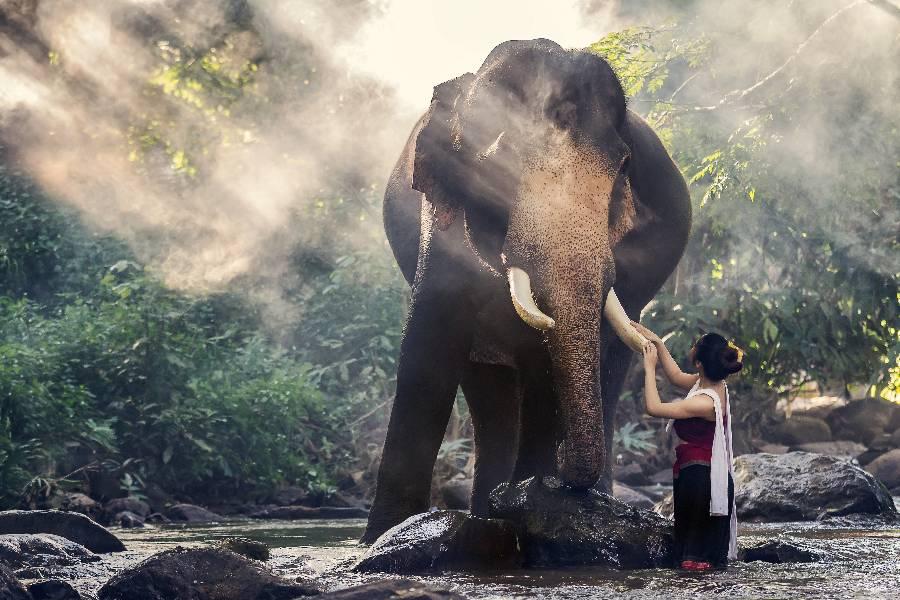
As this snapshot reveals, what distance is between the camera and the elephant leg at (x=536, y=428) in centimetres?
683

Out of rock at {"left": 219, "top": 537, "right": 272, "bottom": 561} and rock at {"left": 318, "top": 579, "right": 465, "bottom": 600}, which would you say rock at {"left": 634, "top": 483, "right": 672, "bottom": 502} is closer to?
rock at {"left": 219, "top": 537, "right": 272, "bottom": 561}

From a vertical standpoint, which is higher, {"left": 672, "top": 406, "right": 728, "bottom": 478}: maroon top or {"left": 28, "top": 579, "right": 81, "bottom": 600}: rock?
{"left": 672, "top": 406, "right": 728, "bottom": 478}: maroon top

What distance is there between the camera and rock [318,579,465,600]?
4.41 meters

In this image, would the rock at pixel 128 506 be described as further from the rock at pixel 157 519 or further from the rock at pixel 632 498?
the rock at pixel 632 498

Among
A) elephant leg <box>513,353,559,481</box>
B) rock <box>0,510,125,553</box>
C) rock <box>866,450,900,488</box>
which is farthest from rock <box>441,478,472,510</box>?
rock <box>866,450,900,488</box>

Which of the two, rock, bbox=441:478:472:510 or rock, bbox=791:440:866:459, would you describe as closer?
rock, bbox=441:478:472:510

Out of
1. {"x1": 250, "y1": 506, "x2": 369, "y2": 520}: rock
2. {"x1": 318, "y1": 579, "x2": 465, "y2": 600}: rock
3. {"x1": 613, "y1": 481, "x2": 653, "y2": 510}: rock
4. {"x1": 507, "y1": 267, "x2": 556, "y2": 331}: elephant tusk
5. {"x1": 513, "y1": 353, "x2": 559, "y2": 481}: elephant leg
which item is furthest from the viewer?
{"x1": 250, "y1": 506, "x2": 369, "y2": 520}: rock

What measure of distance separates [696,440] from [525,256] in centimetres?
104

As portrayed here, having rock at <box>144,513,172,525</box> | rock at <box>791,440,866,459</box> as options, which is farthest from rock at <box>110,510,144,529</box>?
rock at <box>791,440,866,459</box>

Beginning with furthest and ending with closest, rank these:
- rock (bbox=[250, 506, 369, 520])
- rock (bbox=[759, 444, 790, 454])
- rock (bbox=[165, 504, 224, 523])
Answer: rock (bbox=[759, 444, 790, 454]) → rock (bbox=[250, 506, 369, 520]) → rock (bbox=[165, 504, 224, 523])

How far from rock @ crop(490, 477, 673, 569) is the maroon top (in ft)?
0.96

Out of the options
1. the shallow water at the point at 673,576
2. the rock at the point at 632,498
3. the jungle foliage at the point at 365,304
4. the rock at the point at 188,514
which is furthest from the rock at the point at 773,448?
the shallow water at the point at 673,576

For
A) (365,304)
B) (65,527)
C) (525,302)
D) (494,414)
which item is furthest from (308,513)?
(525,302)

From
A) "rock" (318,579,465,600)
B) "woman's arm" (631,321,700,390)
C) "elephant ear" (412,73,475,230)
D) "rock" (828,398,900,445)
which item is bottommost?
"rock" (318,579,465,600)
